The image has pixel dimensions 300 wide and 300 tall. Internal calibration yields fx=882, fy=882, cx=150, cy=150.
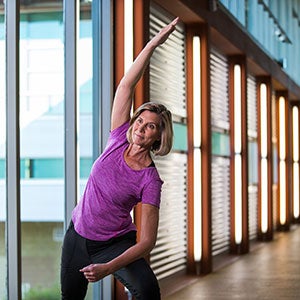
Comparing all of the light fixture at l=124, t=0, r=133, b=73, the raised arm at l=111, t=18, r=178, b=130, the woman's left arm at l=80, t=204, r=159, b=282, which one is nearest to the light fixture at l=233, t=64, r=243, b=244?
the light fixture at l=124, t=0, r=133, b=73

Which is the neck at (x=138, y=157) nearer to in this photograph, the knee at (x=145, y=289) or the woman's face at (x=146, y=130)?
the woman's face at (x=146, y=130)

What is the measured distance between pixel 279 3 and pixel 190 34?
633cm

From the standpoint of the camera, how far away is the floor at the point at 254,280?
23.8ft

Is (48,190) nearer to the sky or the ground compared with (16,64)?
nearer to the ground

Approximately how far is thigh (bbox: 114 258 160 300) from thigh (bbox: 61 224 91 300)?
0.15 m


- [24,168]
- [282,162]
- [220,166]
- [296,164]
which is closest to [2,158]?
[24,168]

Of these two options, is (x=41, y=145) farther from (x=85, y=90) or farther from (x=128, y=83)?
(x=128, y=83)

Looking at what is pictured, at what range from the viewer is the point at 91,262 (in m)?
3.28

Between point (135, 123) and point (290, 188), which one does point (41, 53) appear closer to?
point (135, 123)

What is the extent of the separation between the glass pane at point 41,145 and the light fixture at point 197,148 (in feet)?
11.0

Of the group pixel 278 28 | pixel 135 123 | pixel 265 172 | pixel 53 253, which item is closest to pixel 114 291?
pixel 53 253

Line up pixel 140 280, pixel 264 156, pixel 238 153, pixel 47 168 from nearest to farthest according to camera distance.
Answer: pixel 140 280 < pixel 47 168 < pixel 238 153 < pixel 264 156

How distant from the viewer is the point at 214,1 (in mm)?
8898

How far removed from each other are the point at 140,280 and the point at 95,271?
20 cm
